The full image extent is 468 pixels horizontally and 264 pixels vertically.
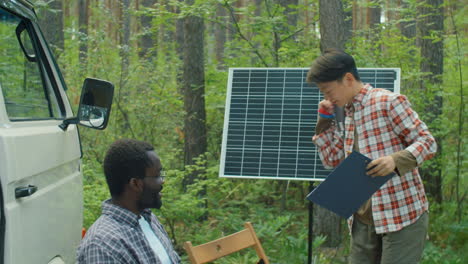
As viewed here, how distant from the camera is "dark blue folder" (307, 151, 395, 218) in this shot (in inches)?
120

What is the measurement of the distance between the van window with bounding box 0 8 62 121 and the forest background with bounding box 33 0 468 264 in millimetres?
2467

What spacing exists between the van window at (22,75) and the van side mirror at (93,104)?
24 centimetres

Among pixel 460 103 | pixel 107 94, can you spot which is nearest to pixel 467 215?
pixel 460 103

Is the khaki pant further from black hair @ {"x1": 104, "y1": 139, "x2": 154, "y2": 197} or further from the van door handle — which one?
the van door handle

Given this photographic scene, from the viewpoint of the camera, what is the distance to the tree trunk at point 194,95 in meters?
8.18

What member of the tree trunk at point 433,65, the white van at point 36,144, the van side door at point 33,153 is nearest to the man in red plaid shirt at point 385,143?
the white van at point 36,144

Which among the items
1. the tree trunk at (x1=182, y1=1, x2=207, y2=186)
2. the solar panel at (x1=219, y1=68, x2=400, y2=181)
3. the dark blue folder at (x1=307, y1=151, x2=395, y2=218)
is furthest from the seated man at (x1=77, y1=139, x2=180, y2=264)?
the tree trunk at (x1=182, y1=1, x2=207, y2=186)

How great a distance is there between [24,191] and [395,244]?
210 cm

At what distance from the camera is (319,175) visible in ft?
15.0

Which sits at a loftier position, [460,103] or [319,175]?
[460,103]

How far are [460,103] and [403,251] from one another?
15.8 ft

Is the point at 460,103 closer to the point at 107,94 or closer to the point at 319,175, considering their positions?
the point at 319,175

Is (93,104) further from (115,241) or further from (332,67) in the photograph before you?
(332,67)

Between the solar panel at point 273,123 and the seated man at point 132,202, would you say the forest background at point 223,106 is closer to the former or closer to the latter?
the solar panel at point 273,123
